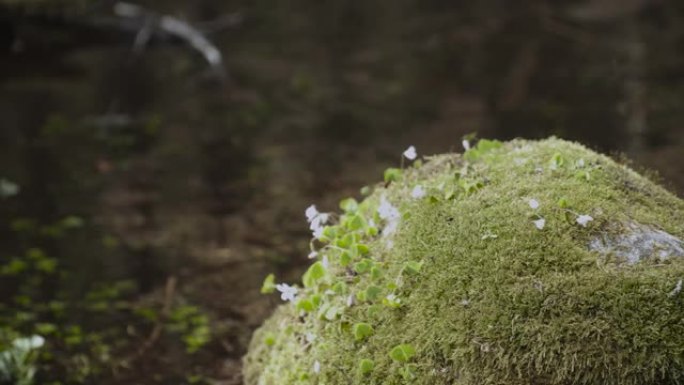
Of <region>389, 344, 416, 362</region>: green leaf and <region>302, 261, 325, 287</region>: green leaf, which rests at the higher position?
<region>302, 261, 325, 287</region>: green leaf

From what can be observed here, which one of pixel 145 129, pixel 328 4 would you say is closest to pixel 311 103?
pixel 145 129

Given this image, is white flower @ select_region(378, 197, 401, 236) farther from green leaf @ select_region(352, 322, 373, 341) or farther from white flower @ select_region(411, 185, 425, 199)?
green leaf @ select_region(352, 322, 373, 341)

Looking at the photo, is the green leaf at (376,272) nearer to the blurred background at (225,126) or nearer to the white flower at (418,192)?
the white flower at (418,192)

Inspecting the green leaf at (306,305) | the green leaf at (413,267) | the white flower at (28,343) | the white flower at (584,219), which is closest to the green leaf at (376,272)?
the green leaf at (413,267)

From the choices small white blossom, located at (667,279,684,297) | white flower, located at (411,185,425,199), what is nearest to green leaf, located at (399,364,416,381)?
white flower, located at (411,185,425,199)

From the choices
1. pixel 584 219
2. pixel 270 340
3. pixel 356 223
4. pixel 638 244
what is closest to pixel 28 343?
pixel 270 340

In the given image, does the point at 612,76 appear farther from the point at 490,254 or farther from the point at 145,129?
the point at 490,254
